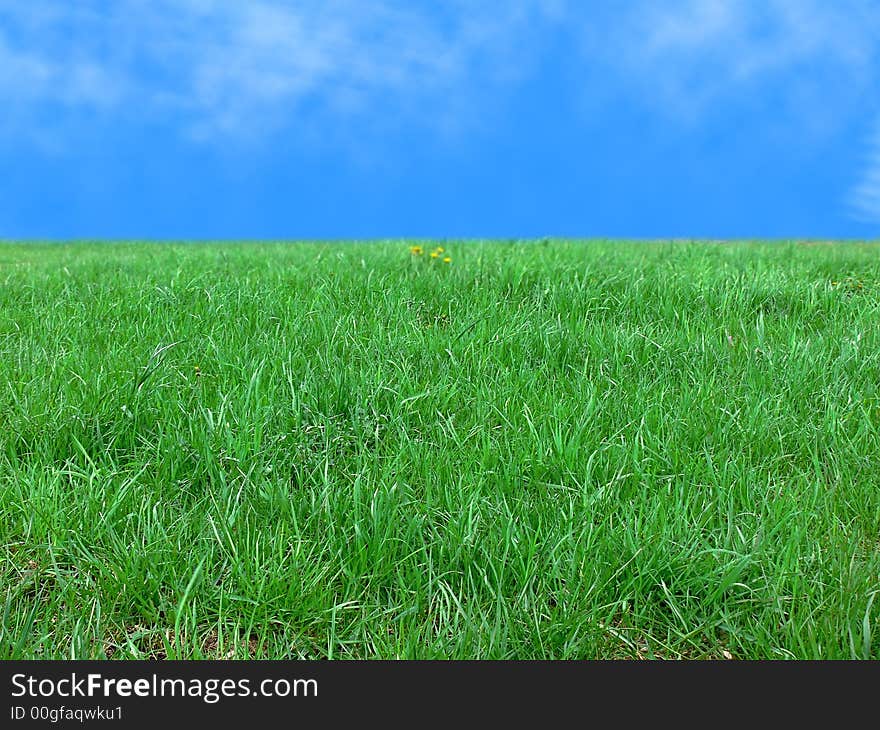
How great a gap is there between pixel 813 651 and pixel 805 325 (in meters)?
3.07

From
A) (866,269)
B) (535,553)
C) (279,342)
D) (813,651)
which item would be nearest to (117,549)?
(535,553)

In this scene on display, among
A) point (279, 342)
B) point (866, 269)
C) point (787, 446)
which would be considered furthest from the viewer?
point (866, 269)

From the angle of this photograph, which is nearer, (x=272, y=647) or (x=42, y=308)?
(x=272, y=647)

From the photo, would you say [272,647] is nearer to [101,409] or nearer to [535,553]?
[535,553]

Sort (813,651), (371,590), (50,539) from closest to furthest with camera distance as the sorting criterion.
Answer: (813,651) < (371,590) < (50,539)

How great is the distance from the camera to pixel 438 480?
2.55 m

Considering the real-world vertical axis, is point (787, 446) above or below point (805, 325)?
below

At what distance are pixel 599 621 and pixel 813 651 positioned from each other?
1.93 feet

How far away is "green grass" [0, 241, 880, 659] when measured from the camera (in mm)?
2053

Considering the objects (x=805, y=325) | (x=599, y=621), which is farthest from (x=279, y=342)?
(x=805, y=325)

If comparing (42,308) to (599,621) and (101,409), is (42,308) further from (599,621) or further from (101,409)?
(599,621)

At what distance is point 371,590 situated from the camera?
7.09 ft

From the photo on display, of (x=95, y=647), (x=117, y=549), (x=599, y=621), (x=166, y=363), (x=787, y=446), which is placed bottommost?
(x=599, y=621)

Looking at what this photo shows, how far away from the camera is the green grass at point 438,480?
6.73ft
